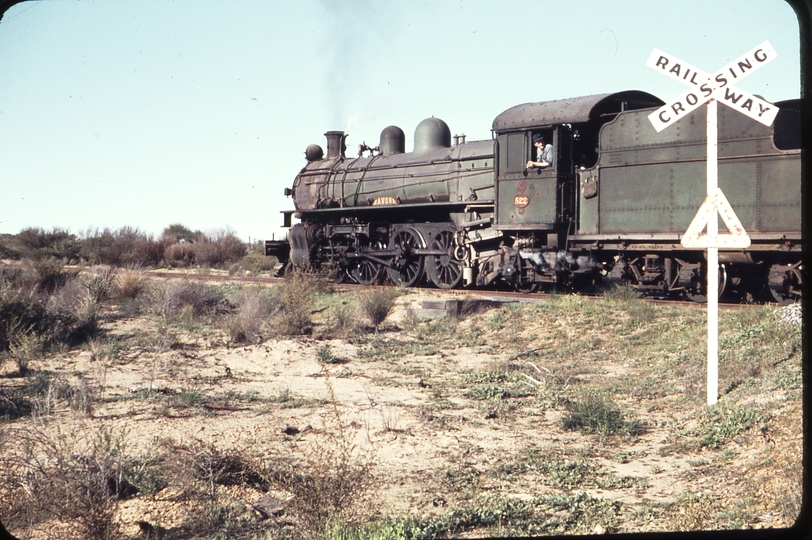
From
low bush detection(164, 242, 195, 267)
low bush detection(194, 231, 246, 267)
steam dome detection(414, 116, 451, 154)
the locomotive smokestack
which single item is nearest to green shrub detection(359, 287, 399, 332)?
steam dome detection(414, 116, 451, 154)

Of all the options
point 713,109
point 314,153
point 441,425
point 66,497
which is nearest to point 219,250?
point 314,153

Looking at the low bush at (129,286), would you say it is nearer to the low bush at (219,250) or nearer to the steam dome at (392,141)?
the steam dome at (392,141)

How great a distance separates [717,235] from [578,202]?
671 centimetres

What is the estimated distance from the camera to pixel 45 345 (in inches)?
451

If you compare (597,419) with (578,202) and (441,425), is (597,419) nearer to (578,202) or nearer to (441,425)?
(441,425)

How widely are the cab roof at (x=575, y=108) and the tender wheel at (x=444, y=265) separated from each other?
11.2 feet

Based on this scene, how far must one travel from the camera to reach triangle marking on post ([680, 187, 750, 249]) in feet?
22.1

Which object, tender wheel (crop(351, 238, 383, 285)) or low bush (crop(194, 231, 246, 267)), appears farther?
low bush (crop(194, 231, 246, 267))

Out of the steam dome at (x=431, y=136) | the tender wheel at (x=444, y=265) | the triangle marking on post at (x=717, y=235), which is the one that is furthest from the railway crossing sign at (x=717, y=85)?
the steam dome at (x=431, y=136)

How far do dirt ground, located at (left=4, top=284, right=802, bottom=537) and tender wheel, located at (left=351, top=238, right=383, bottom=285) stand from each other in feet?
23.9

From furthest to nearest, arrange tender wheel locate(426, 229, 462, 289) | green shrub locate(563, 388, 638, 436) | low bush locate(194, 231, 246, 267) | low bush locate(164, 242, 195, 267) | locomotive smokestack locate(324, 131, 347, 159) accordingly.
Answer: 1. low bush locate(164, 242, 195, 267)
2. low bush locate(194, 231, 246, 267)
3. locomotive smokestack locate(324, 131, 347, 159)
4. tender wheel locate(426, 229, 462, 289)
5. green shrub locate(563, 388, 638, 436)

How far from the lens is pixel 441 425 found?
700cm

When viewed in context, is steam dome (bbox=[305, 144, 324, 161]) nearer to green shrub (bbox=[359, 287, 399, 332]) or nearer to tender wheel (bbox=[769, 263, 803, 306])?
green shrub (bbox=[359, 287, 399, 332])

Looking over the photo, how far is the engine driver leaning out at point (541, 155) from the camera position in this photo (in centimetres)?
1365
